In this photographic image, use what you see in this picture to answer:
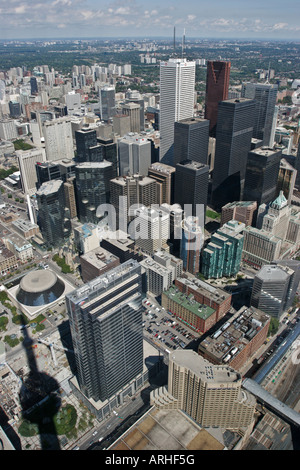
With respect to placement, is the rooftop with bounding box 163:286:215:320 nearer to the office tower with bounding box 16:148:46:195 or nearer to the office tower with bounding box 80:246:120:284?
the office tower with bounding box 80:246:120:284

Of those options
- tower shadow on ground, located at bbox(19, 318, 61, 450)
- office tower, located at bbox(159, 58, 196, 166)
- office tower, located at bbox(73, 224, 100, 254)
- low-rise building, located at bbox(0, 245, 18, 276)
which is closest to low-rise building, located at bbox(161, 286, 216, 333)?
office tower, located at bbox(73, 224, 100, 254)

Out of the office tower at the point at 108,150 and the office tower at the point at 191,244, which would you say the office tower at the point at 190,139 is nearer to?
the office tower at the point at 108,150

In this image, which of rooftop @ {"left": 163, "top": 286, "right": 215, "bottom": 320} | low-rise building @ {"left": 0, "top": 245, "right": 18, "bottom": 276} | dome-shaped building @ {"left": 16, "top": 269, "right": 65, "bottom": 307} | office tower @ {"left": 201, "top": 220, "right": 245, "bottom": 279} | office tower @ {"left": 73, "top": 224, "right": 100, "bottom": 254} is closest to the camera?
rooftop @ {"left": 163, "top": 286, "right": 215, "bottom": 320}

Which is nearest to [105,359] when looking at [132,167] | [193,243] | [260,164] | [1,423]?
[1,423]

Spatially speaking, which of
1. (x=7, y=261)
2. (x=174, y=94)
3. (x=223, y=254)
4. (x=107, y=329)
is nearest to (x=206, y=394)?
(x=107, y=329)

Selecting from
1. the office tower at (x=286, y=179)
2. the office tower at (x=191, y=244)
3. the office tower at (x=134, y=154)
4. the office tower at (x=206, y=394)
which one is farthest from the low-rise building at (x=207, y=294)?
the office tower at (x=134, y=154)

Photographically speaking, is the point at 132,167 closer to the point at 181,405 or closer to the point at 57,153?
the point at 57,153
